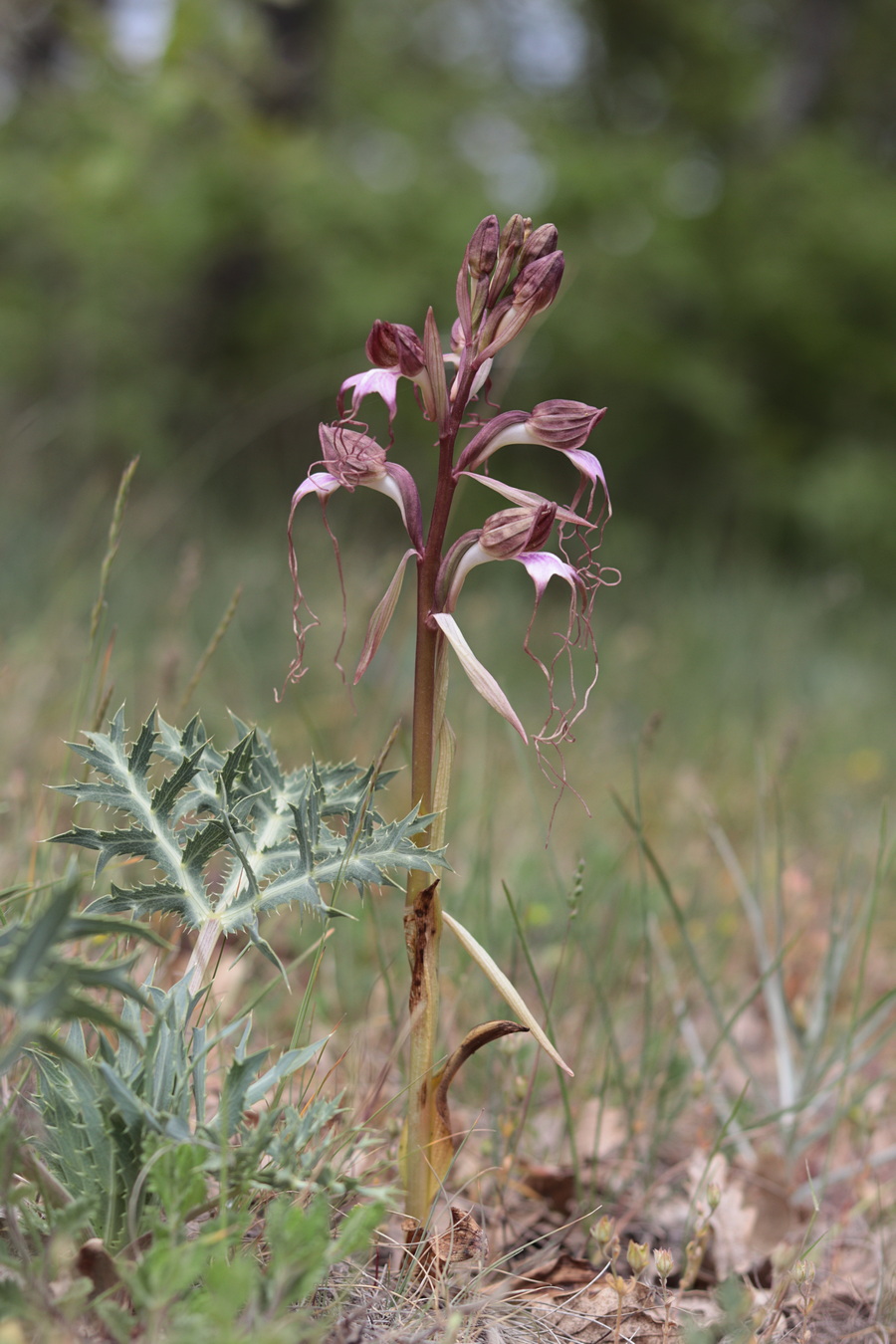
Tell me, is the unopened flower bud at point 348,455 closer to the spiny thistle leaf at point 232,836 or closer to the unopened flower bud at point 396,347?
the unopened flower bud at point 396,347

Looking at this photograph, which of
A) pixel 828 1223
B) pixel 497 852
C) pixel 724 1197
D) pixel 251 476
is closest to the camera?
pixel 724 1197

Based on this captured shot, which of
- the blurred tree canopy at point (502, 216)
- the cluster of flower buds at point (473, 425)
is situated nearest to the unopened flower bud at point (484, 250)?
the cluster of flower buds at point (473, 425)

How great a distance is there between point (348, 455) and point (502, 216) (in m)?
6.45

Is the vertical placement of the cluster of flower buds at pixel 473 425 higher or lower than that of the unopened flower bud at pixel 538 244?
lower

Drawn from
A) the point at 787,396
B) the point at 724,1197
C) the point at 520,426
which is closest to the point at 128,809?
the point at 520,426

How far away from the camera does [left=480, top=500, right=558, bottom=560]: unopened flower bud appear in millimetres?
1004

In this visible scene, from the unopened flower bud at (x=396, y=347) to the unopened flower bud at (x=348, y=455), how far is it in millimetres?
86

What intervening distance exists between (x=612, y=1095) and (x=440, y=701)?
3.73 feet

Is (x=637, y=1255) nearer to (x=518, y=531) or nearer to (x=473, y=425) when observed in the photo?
(x=518, y=531)

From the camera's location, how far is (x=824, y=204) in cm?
822

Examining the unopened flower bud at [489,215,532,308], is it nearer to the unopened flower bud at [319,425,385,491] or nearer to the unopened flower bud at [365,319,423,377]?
the unopened flower bud at [365,319,423,377]

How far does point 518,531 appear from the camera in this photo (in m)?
1.02

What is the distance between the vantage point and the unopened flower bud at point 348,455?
104 centimetres

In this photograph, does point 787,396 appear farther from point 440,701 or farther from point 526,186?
point 440,701
